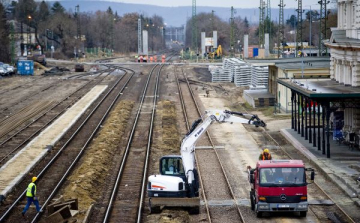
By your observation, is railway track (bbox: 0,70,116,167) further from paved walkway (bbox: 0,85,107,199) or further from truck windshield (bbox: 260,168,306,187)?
truck windshield (bbox: 260,168,306,187)

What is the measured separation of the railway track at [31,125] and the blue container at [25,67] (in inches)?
913

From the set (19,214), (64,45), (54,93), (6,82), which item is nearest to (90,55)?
(64,45)

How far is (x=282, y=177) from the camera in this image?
2109cm

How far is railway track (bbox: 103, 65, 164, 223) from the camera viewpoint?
22.7 metres

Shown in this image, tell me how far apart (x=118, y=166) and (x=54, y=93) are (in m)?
32.8

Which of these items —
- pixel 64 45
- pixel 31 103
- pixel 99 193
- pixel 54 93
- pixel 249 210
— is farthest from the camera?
pixel 64 45

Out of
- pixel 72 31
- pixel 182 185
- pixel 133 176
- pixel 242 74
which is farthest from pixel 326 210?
pixel 72 31

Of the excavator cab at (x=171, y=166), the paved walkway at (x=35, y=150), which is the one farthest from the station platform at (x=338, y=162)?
the paved walkway at (x=35, y=150)

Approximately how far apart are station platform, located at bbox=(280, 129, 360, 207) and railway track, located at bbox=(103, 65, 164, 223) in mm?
7277

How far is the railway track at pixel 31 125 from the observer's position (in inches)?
1393

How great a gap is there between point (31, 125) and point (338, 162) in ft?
67.4

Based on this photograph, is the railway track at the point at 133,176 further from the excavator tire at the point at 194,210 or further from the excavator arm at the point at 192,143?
the excavator arm at the point at 192,143

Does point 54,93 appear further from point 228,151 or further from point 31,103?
point 228,151

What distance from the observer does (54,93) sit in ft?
205
